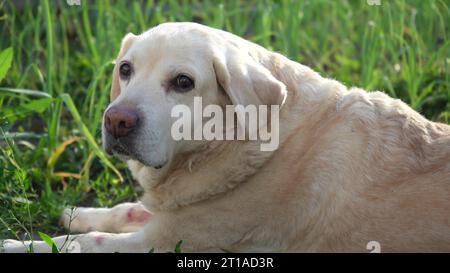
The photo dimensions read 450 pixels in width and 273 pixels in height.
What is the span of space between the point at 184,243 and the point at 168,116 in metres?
0.58

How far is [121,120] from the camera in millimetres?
3268

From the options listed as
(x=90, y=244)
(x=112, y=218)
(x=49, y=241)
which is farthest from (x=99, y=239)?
(x=112, y=218)

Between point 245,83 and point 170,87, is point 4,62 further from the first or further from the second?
point 245,83

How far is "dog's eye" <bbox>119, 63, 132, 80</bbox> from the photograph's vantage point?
3537 millimetres

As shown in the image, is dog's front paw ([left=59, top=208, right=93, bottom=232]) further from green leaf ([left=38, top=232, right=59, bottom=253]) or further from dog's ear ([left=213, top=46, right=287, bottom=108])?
dog's ear ([left=213, top=46, right=287, bottom=108])

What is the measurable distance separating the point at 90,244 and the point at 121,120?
0.68 metres

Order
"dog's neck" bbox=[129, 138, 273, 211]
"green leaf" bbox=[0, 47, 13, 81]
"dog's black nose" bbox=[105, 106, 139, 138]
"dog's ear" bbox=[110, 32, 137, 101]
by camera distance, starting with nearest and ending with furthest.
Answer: "dog's black nose" bbox=[105, 106, 139, 138]
"dog's neck" bbox=[129, 138, 273, 211]
"dog's ear" bbox=[110, 32, 137, 101]
"green leaf" bbox=[0, 47, 13, 81]

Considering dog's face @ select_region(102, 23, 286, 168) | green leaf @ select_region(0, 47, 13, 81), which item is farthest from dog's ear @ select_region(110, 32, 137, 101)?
green leaf @ select_region(0, 47, 13, 81)

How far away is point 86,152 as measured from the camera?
4730 mm

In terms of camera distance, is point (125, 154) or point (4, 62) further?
point (4, 62)

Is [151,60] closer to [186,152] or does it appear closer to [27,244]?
[186,152]

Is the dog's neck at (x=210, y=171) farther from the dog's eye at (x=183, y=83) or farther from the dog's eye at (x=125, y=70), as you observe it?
the dog's eye at (x=125, y=70)

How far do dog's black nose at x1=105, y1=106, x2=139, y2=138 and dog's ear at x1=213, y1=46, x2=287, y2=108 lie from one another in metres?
0.42
